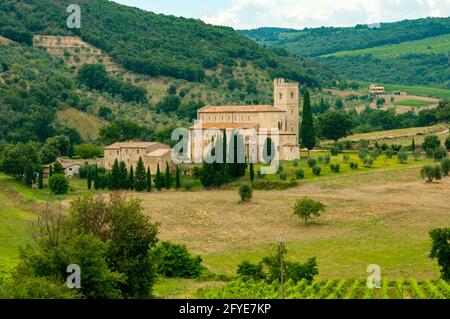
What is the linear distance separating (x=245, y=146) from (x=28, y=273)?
48.4m

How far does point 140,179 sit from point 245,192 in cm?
1096

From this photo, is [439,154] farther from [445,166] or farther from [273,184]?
[273,184]


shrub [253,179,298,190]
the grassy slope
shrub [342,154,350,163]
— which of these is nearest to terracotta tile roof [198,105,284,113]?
shrub [342,154,350,163]

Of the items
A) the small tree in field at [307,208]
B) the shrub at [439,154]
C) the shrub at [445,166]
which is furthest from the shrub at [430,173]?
the small tree in field at [307,208]

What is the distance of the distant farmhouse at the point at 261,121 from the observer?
83.3 meters

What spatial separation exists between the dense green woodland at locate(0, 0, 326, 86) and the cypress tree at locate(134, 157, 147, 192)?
3084 inches

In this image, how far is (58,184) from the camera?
71438 mm

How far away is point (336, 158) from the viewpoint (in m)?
85.7

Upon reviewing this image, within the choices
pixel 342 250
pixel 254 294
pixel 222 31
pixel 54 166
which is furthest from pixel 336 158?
pixel 222 31

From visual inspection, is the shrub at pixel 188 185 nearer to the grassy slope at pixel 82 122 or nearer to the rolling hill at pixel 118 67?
the rolling hill at pixel 118 67

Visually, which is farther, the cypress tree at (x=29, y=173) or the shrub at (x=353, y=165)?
the shrub at (x=353, y=165)

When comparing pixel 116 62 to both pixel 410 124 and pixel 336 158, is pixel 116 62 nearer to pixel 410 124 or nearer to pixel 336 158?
pixel 410 124

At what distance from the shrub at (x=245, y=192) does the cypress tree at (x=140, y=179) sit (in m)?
10.1

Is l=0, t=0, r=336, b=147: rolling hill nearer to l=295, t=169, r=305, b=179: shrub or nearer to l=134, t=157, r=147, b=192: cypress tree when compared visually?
l=134, t=157, r=147, b=192: cypress tree
